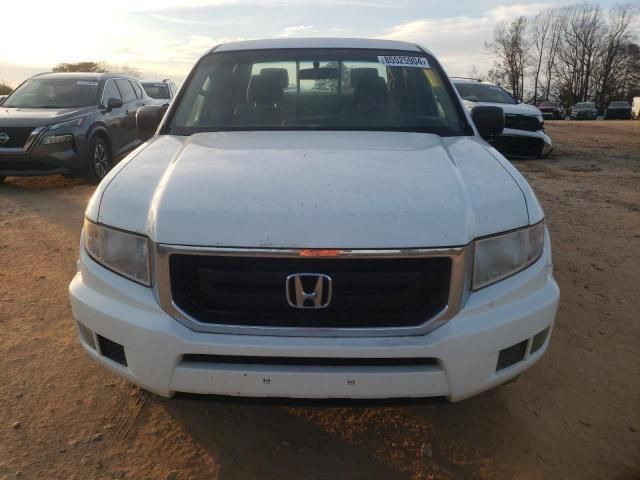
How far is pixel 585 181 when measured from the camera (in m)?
9.13

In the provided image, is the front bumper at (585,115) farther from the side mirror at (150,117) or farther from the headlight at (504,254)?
the headlight at (504,254)

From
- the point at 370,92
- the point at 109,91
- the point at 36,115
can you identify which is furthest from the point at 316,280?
the point at 109,91

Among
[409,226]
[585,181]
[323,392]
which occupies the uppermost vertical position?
[409,226]

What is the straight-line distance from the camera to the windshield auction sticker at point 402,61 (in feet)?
11.3

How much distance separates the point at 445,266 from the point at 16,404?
217 centimetres

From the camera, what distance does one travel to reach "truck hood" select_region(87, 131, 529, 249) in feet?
6.31

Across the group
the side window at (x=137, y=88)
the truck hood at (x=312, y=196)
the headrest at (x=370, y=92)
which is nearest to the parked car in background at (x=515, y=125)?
the side window at (x=137, y=88)

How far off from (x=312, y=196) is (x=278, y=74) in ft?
5.37

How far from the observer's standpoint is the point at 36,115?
7.98m

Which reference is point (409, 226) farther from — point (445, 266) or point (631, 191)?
point (631, 191)

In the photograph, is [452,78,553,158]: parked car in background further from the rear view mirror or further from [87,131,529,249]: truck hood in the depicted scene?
[87,131,529,249]: truck hood

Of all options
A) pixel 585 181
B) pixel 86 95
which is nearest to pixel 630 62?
pixel 585 181

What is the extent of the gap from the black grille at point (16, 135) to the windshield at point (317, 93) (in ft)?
17.6

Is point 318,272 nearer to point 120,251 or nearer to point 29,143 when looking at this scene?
point 120,251
